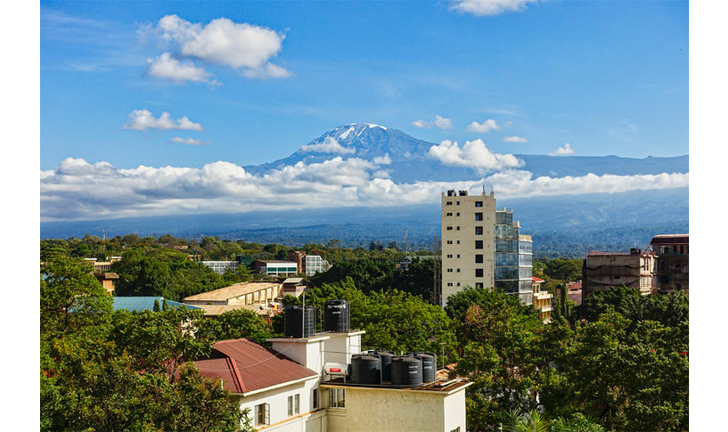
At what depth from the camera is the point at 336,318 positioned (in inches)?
705

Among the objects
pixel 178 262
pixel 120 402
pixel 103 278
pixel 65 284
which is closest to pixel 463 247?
pixel 103 278

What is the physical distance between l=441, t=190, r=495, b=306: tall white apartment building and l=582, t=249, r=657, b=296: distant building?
7863 mm

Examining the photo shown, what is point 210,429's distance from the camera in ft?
38.3

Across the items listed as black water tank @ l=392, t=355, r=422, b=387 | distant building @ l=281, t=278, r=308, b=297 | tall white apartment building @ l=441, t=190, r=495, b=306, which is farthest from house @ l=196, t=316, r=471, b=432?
distant building @ l=281, t=278, r=308, b=297

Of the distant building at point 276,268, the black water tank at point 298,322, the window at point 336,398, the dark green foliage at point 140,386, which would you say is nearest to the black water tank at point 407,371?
the window at point 336,398

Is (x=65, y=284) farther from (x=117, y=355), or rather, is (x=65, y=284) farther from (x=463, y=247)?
(x=463, y=247)

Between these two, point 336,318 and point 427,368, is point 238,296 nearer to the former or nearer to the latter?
point 336,318

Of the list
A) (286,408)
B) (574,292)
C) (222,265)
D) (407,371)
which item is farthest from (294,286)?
(286,408)

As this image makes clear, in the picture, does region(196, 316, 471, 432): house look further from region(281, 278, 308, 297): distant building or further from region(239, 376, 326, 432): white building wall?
region(281, 278, 308, 297): distant building

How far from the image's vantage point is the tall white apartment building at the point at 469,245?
60.4 m

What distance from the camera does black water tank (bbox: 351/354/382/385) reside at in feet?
51.7

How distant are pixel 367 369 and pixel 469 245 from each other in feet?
151

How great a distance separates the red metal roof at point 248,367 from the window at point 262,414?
1.46 feet

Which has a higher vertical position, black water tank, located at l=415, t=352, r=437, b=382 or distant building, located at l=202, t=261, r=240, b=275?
black water tank, located at l=415, t=352, r=437, b=382
